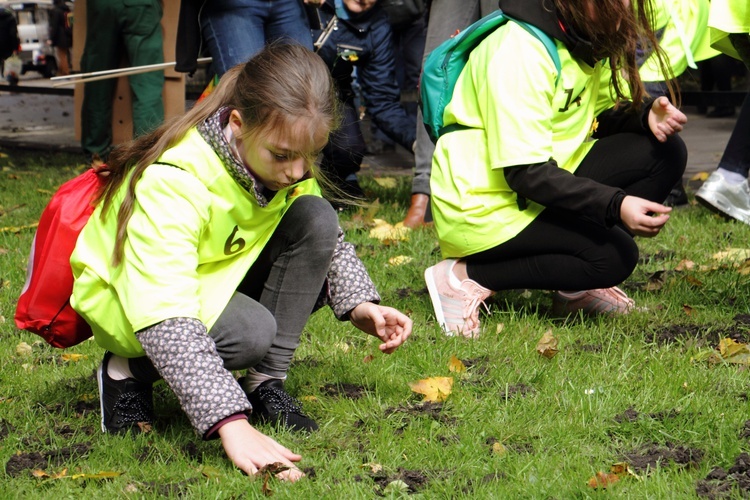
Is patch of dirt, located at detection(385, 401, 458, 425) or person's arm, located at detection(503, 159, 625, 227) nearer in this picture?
patch of dirt, located at detection(385, 401, 458, 425)

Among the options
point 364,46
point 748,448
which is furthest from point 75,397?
point 364,46

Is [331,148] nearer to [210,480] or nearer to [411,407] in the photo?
[411,407]

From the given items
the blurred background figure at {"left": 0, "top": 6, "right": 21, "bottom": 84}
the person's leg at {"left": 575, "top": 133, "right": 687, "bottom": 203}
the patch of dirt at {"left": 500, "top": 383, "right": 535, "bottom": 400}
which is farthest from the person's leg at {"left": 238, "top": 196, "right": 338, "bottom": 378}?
the blurred background figure at {"left": 0, "top": 6, "right": 21, "bottom": 84}

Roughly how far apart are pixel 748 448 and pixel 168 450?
55.4 inches

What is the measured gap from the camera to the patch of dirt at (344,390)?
2979 millimetres

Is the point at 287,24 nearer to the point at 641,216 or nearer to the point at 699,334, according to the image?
the point at 641,216

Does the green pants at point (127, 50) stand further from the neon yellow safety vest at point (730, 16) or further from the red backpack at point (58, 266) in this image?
the red backpack at point (58, 266)

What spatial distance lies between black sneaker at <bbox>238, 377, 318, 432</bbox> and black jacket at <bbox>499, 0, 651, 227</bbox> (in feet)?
3.52

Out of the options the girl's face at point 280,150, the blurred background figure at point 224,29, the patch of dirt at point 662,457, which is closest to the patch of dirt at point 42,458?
the girl's face at point 280,150

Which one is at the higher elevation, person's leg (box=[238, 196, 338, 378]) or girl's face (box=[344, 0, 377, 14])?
girl's face (box=[344, 0, 377, 14])

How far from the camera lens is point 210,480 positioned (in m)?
2.39

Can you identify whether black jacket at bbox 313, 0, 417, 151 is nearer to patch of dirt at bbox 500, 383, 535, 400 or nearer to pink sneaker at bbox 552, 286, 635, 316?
pink sneaker at bbox 552, 286, 635, 316

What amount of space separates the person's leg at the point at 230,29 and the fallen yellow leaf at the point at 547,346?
2013 mm

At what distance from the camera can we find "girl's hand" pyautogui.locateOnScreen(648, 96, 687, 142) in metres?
3.62
